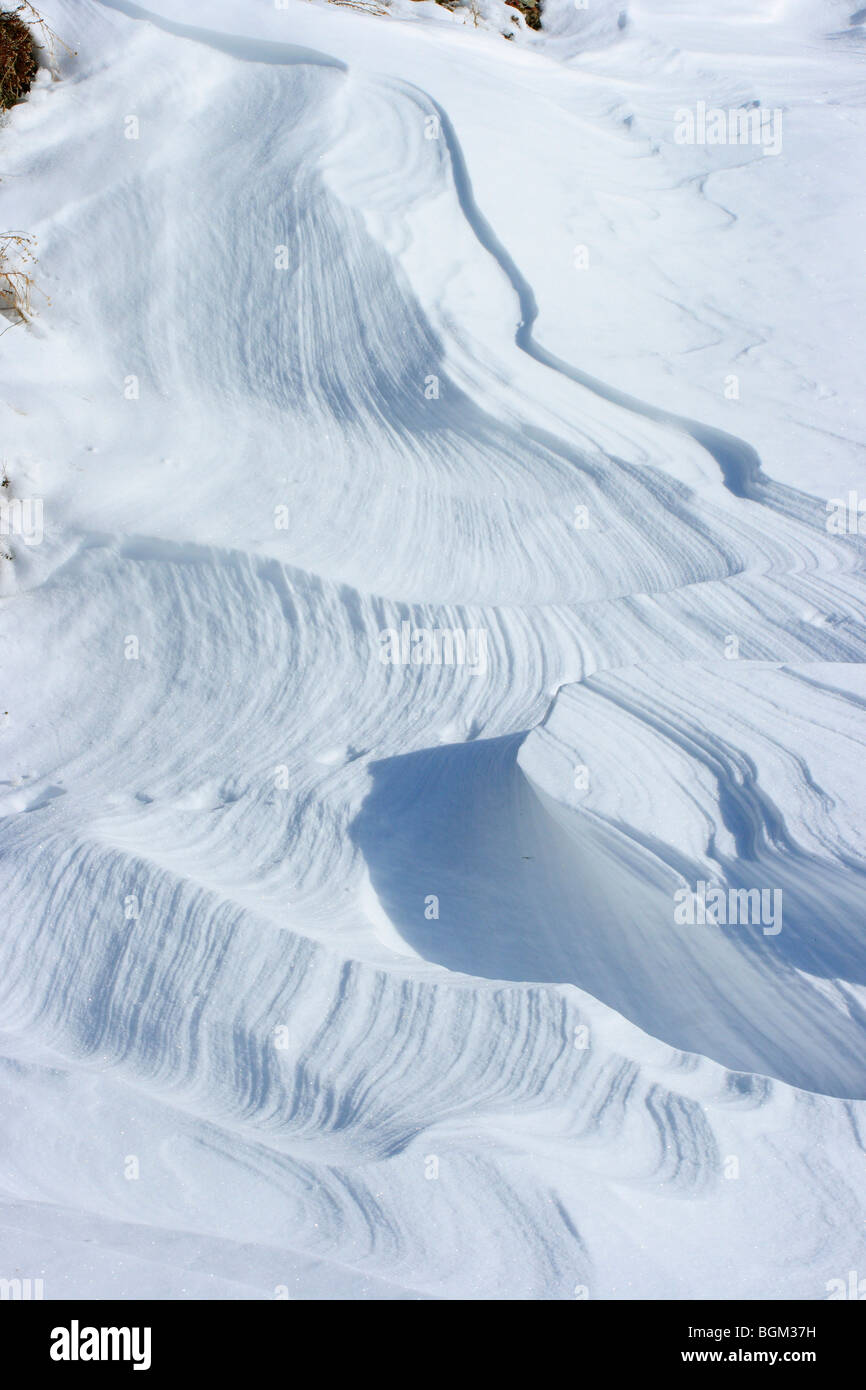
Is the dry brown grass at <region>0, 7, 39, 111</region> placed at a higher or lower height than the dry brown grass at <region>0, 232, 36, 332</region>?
higher

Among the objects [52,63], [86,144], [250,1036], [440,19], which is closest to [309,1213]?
Answer: [250,1036]

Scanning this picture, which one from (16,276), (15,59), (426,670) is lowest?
(426,670)

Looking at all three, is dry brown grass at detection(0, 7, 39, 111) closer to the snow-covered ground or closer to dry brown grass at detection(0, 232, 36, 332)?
the snow-covered ground

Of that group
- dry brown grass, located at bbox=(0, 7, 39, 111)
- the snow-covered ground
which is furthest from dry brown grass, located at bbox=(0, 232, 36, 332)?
dry brown grass, located at bbox=(0, 7, 39, 111)

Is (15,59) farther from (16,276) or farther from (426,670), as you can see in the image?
(426,670)

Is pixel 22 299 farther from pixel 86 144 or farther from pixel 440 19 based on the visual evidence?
pixel 440 19

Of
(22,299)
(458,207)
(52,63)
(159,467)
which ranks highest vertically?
(52,63)

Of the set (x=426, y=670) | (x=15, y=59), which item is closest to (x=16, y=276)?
A: (x=15, y=59)

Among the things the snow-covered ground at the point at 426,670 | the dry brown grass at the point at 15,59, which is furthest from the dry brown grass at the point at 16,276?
the dry brown grass at the point at 15,59

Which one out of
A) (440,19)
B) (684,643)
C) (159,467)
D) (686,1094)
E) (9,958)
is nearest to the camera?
(686,1094)
